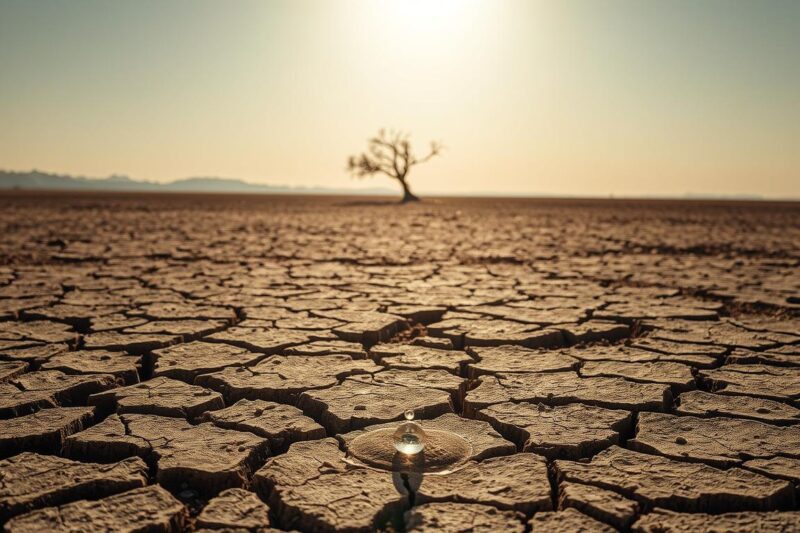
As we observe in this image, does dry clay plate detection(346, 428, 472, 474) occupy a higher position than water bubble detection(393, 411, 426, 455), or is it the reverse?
water bubble detection(393, 411, 426, 455)

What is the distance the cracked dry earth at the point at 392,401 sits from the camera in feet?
4.88

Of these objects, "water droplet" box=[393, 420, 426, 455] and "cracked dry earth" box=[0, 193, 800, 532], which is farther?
"water droplet" box=[393, 420, 426, 455]

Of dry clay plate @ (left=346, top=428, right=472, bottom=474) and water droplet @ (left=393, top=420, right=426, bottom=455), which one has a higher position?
water droplet @ (left=393, top=420, right=426, bottom=455)

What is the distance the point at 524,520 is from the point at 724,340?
2.23m

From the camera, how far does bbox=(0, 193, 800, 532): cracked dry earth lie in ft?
4.88

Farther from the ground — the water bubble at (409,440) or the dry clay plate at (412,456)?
the water bubble at (409,440)

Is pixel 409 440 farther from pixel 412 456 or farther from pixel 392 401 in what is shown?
pixel 392 401

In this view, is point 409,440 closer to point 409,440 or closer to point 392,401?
point 409,440

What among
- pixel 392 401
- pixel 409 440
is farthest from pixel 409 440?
pixel 392 401

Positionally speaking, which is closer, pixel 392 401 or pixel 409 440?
pixel 409 440

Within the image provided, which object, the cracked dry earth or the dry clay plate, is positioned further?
the dry clay plate

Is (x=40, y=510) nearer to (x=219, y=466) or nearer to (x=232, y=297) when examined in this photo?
(x=219, y=466)

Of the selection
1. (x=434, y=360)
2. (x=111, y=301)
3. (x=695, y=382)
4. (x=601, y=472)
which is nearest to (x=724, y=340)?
(x=695, y=382)

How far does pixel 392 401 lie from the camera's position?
86.7 inches
